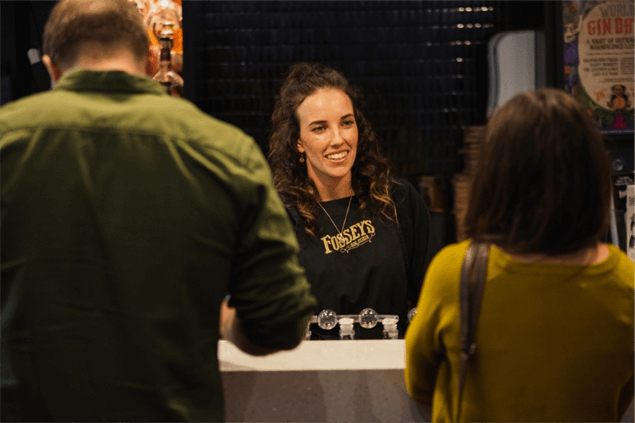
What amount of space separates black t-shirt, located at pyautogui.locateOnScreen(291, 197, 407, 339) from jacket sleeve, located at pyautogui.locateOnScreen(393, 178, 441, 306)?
0.18 feet

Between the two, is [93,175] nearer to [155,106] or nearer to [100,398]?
[155,106]

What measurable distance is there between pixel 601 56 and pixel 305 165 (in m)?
1.34

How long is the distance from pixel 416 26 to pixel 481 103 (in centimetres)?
48

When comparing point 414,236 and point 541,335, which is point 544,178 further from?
point 414,236

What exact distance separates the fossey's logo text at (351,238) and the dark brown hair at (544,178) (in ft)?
3.84

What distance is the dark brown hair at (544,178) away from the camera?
3.36 ft

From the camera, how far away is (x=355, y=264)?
7.18ft

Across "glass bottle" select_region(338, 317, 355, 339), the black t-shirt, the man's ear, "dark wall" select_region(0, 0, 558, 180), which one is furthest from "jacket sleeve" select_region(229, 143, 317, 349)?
"dark wall" select_region(0, 0, 558, 180)

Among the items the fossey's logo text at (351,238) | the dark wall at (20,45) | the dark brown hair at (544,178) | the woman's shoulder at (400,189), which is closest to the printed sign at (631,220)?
the woman's shoulder at (400,189)

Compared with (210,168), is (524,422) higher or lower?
lower

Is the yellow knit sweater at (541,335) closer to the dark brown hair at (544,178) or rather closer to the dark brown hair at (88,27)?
the dark brown hair at (544,178)

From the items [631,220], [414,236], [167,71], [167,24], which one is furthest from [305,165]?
[631,220]

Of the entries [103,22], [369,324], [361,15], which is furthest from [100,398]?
[361,15]

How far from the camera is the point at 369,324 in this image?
5.88 ft
